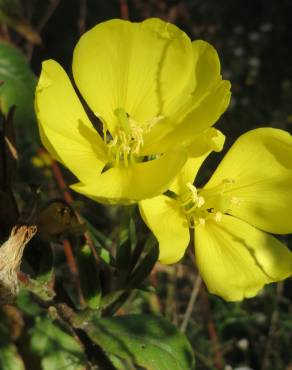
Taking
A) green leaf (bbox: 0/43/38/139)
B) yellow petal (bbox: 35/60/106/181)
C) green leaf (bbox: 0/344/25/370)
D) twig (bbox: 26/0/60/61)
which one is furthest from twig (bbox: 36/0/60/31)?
green leaf (bbox: 0/344/25/370)

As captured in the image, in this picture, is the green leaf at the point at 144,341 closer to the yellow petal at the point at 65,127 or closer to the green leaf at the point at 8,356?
the green leaf at the point at 8,356

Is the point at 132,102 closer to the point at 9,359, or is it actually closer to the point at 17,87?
the point at 17,87

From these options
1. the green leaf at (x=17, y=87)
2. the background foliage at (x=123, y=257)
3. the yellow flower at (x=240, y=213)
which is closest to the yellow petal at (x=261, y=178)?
the yellow flower at (x=240, y=213)

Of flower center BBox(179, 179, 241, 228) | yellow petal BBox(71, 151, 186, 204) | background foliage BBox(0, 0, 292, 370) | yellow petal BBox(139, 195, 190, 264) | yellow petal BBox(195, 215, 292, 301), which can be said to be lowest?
background foliage BBox(0, 0, 292, 370)

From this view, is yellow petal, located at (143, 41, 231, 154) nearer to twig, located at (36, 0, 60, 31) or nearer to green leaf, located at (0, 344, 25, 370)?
green leaf, located at (0, 344, 25, 370)

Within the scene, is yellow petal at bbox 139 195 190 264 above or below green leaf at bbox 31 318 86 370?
above

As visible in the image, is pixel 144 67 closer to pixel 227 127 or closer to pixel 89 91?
pixel 89 91

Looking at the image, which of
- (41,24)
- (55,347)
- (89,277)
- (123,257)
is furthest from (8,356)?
(41,24)
